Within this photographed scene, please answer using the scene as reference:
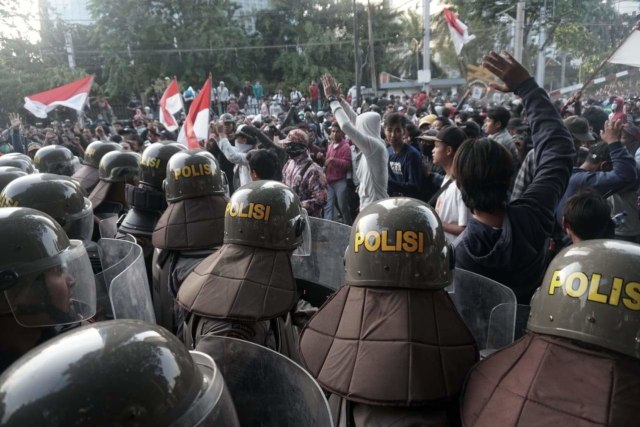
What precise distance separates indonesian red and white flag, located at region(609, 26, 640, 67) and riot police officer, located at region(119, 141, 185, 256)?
455 centimetres

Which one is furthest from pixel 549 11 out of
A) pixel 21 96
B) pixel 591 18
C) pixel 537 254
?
pixel 537 254

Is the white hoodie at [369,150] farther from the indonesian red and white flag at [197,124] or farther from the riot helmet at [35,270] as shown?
the riot helmet at [35,270]

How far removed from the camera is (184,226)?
3082mm

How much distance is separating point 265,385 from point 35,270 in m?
0.97

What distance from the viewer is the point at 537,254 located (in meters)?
2.42

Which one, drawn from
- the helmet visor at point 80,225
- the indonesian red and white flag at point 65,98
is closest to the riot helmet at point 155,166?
the helmet visor at point 80,225

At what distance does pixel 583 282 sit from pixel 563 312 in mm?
96

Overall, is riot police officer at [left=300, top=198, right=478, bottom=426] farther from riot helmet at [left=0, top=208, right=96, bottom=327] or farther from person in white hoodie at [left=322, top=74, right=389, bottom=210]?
person in white hoodie at [left=322, top=74, right=389, bottom=210]

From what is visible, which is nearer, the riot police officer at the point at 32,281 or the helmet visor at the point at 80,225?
the riot police officer at the point at 32,281

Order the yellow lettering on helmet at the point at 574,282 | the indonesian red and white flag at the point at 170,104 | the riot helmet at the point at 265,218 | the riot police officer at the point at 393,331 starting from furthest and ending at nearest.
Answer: the indonesian red and white flag at the point at 170,104 → the riot helmet at the point at 265,218 → the riot police officer at the point at 393,331 → the yellow lettering on helmet at the point at 574,282

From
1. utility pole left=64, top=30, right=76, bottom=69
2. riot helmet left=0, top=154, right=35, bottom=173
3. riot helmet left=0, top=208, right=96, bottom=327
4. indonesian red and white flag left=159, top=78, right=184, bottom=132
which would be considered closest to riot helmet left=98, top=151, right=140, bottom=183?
riot helmet left=0, top=154, right=35, bottom=173

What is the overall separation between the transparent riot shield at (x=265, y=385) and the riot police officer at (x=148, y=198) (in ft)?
7.83

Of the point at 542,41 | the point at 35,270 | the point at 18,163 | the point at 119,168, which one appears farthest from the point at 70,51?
the point at 35,270

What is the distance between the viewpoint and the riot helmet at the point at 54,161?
522 cm
